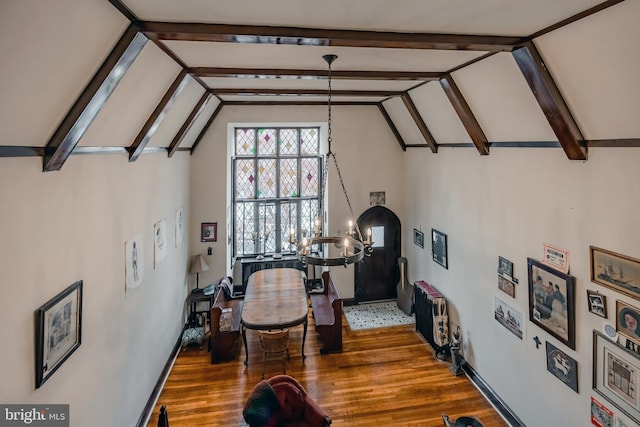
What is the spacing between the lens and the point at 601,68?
244cm

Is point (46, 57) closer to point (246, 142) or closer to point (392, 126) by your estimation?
point (246, 142)

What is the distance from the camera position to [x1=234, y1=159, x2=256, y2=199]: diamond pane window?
24.0 ft

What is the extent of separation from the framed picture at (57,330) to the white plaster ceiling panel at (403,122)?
5.26 metres

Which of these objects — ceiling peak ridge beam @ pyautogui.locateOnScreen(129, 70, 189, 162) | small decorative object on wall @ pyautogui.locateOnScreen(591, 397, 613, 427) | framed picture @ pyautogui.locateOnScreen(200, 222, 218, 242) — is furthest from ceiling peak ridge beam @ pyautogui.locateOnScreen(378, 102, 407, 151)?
small decorative object on wall @ pyautogui.locateOnScreen(591, 397, 613, 427)

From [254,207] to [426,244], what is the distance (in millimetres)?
3499

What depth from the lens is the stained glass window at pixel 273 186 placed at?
7.34 metres

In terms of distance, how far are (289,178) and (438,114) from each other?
11.2 feet

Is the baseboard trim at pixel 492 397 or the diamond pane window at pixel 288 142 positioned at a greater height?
the diamond pane window at pixel 288 142

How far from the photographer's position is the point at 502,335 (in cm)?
428

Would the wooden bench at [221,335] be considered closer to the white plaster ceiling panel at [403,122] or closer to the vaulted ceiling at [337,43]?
the vaulted ceiling at [337,43]

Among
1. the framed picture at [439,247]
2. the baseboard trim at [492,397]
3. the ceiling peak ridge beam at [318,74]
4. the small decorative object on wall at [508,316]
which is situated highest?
the ceiling peak ridge beam at [318,74]

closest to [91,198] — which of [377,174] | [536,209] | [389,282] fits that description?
[536,209]

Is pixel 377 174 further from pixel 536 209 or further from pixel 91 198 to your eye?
pixel 91 198

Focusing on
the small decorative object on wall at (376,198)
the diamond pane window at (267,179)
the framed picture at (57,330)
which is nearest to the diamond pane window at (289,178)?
the diamond pane window at (267,179)
